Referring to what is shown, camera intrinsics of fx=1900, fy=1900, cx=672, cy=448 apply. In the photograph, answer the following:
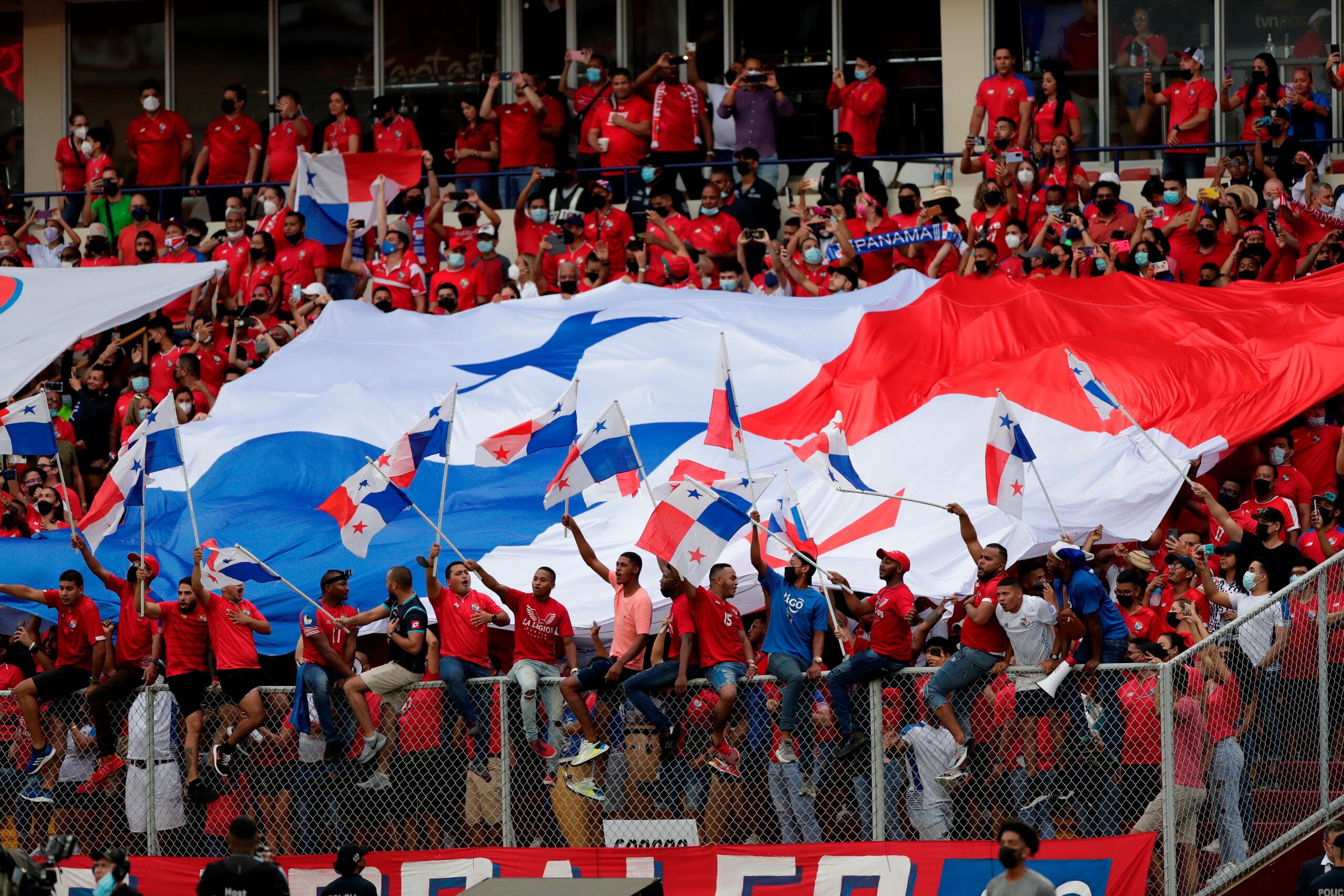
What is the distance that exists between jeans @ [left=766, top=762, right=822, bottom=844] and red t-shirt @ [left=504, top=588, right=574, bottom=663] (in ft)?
6.29

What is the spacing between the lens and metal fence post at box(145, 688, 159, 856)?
1225 cm

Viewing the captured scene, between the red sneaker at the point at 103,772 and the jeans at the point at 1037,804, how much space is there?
5.74 meters

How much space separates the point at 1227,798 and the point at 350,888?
5016 millimetres

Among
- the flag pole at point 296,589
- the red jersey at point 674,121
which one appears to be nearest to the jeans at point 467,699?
the flag pole at point 296,589

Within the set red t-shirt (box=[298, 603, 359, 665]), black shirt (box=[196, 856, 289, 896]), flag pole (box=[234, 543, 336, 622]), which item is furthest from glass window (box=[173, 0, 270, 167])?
black shirt (box=[196, 856, 289, 896])

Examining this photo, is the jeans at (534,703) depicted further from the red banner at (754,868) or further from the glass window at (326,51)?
the glass window at (326,51)

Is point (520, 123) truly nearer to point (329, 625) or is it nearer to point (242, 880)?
point (329, 625)

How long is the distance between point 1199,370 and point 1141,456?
4.44ft

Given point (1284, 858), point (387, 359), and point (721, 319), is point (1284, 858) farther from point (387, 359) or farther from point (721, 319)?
point (387, 359)

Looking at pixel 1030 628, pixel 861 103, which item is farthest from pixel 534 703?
pixel 861 103

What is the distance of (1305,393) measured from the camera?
14664 mm

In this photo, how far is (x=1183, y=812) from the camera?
10.9 metres

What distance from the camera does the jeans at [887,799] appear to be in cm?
1135

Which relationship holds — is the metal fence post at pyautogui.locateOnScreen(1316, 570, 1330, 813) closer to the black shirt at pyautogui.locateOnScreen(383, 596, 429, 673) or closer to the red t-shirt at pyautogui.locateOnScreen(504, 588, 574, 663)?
the red t-shirt at pyautogui.locateOnScreen(504, 588, 574, 663)
